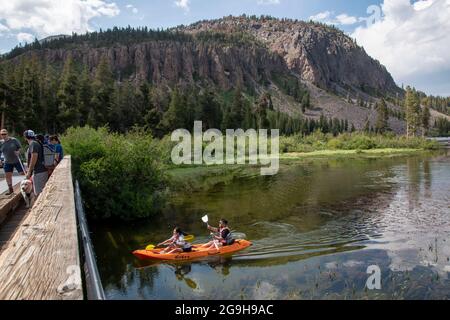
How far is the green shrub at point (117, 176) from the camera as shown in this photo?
26.6 m

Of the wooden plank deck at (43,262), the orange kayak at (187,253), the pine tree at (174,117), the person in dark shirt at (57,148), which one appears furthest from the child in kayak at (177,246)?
the pine tree at (174,117)

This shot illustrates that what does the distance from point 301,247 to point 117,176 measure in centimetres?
1359

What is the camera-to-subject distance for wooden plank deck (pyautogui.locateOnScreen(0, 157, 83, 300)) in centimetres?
287

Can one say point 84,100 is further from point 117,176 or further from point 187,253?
point 187,253

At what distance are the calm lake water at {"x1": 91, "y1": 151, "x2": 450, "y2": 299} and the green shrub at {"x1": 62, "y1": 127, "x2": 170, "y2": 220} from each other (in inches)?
56.7

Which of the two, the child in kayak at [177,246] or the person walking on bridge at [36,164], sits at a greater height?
the person walking on bridge at [36,164]

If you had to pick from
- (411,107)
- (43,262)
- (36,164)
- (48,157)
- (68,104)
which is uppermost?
(411,107)

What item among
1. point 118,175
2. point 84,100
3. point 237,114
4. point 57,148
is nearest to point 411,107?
point 237,114

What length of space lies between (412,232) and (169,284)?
14281 mm

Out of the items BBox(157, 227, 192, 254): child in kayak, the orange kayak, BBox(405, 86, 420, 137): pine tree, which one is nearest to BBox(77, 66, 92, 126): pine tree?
the orange kayak

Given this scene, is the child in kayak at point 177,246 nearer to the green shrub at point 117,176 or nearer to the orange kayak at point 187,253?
the orange kayak at point 187,253

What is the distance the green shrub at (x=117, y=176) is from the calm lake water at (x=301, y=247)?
1440 millimetres

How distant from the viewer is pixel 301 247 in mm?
20781
